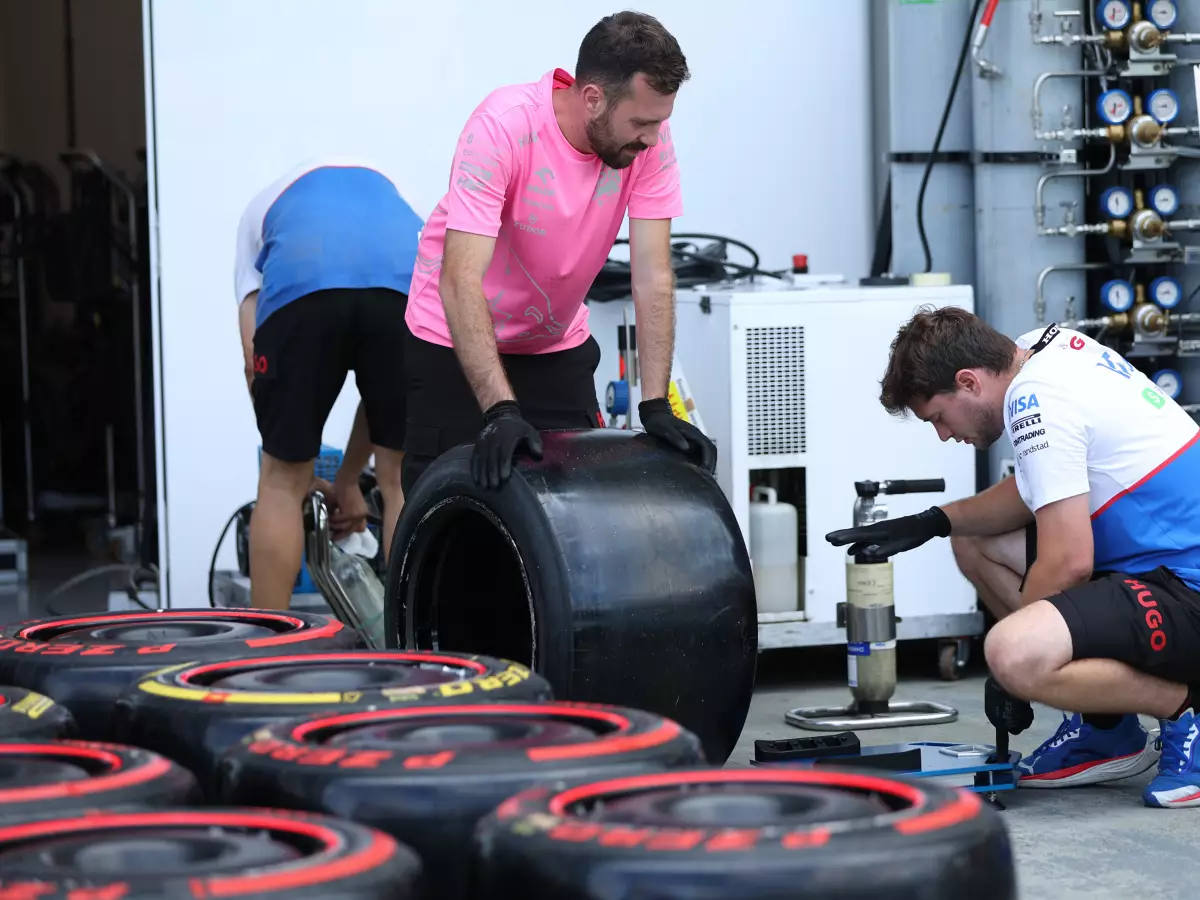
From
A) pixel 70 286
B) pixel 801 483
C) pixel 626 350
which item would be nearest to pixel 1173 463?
pixel 801 483

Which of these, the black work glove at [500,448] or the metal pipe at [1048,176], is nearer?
the black work glove at [500,448]

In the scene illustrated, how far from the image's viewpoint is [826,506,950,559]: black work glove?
331 cm

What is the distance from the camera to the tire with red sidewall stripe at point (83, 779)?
141 cm

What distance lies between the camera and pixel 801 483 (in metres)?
4.23

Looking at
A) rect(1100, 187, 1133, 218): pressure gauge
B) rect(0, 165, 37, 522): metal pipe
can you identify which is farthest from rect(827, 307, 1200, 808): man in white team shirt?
rect(0, 165, 37, 522): metal pipe

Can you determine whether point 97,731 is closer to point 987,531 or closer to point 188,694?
point 188,694

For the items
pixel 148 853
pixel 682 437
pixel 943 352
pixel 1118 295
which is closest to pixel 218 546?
pixel 682 437

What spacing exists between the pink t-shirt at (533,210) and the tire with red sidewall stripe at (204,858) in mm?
1713

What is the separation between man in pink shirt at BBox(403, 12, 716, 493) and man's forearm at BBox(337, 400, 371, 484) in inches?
29.9

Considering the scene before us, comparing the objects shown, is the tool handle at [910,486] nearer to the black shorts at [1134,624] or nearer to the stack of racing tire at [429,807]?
the black shorts at [1134,624]

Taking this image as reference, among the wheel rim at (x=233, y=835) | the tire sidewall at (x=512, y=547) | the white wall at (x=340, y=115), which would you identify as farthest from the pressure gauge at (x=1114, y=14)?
the wheel rim at (x=233, y=835)

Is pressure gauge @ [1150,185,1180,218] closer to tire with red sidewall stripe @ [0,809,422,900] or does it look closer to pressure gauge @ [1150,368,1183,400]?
pressure gauge @ [1150,368,1183,400]

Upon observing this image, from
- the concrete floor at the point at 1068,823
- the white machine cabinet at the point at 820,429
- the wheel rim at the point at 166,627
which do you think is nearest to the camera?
the wheel rim at the point at 166,627

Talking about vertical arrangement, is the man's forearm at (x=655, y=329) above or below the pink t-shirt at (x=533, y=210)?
below
